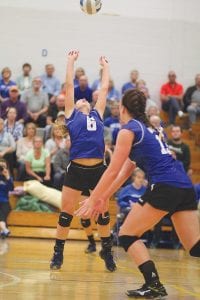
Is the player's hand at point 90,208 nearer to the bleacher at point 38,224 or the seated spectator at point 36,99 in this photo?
the bleacher at point 38,224

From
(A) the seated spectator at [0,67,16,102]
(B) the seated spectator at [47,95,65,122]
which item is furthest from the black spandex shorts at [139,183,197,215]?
(A) the seated spectator at [0,67,16,102]

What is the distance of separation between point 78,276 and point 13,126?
300 inches

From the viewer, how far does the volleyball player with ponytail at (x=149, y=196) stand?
5328mm

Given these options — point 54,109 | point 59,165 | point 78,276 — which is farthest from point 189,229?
point 54,109

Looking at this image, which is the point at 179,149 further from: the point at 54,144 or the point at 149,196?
the point at 149,196

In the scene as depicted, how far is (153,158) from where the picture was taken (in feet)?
18.1

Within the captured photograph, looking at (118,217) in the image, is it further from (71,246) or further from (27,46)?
(27,46)

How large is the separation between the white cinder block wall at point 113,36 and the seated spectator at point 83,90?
210 cm

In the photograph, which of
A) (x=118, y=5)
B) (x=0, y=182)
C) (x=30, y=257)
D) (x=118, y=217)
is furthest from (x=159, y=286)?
(x=118, y=5)

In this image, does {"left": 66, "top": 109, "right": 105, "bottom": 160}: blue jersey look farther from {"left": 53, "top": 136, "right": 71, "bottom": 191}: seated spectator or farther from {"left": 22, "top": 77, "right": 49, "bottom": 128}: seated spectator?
{"left": 22, "top": 77, "right": 49, "bottom": 128}: seated spectator

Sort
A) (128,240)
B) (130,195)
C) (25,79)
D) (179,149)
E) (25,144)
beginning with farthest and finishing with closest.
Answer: (25,79)
(25,144)
(179,149)
(130,195)
(128,240)

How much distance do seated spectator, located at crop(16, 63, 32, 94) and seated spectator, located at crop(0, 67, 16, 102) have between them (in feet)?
2.31

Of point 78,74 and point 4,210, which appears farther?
point 78,74

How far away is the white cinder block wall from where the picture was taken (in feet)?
58.0
